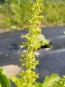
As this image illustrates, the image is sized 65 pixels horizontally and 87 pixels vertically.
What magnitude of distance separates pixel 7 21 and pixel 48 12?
293 centimetres

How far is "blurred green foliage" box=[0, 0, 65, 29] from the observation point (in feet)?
51.5

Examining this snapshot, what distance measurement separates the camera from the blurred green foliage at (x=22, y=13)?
1571 centimetres

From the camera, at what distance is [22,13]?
54.6 ft

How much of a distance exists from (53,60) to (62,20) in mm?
8490

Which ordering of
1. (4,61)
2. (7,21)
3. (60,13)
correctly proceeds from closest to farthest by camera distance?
(4,61)
(7,21)
(60,13)

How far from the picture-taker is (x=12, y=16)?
53.6 feet

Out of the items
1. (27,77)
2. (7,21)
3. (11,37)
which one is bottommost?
(27,77)

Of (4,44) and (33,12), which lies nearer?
(33,12)

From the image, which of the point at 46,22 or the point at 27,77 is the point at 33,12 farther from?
the point at 46,22

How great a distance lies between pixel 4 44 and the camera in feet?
36.7

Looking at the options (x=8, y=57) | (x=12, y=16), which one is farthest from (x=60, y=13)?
(x=8, y=57)

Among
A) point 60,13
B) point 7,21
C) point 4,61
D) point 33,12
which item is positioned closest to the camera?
point 33,12

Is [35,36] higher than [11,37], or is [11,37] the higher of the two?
[11,37]

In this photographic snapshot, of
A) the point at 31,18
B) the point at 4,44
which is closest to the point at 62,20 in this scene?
the point at 4,44
